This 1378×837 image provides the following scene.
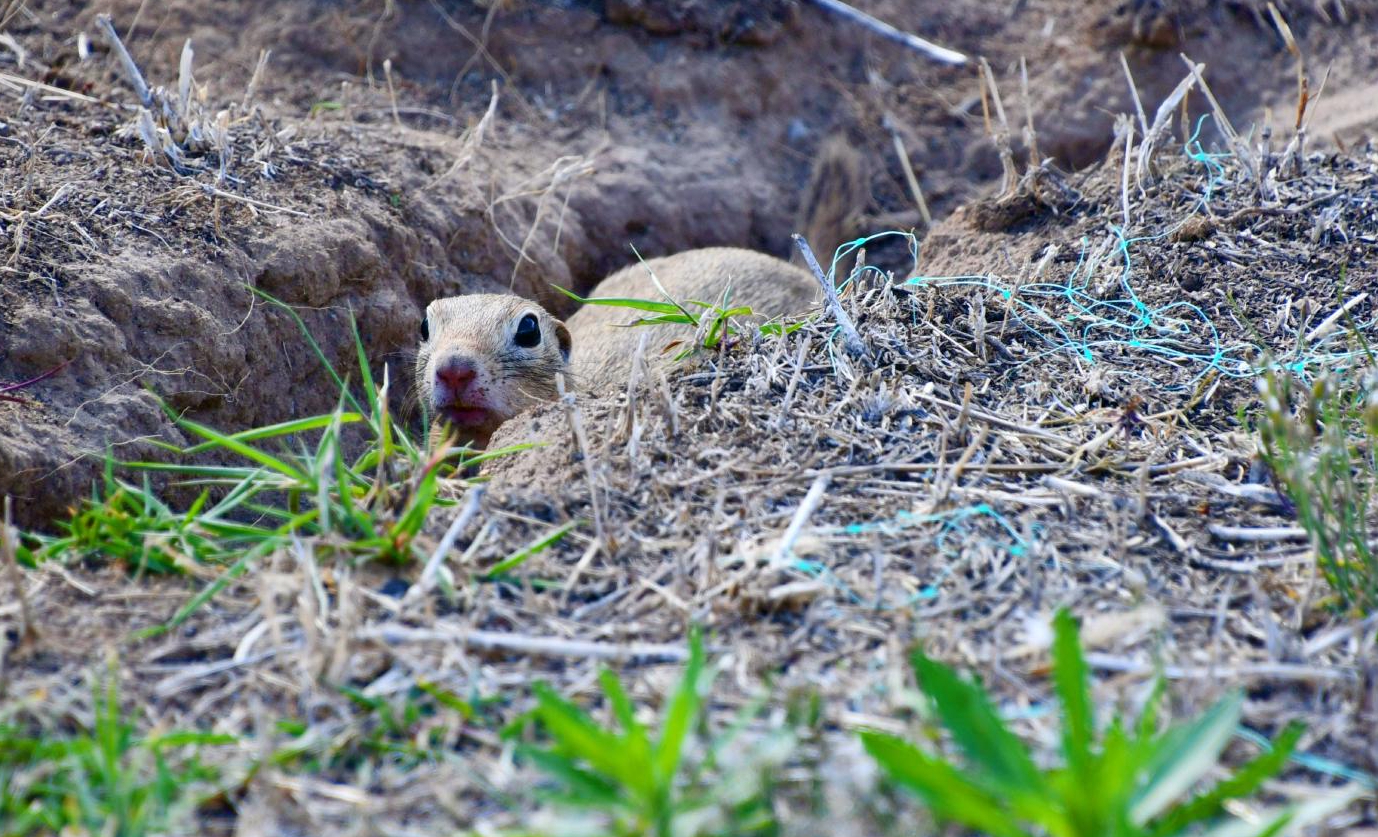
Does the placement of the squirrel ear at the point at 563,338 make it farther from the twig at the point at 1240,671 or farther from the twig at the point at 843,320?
the twig at the point at 1240,671

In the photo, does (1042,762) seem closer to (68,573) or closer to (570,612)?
(570,612)

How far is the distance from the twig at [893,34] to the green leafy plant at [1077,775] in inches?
208

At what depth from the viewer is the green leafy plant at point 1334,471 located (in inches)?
86.4

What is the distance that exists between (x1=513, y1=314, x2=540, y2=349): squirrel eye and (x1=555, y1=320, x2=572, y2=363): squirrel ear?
20cm

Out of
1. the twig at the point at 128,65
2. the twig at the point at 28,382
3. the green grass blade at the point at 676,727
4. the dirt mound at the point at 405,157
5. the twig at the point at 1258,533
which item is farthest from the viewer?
the twig at the point at 128,65

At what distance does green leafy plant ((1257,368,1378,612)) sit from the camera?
2.20 meters

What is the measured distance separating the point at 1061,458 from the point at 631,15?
4121mm

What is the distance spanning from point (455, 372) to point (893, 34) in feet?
12.1

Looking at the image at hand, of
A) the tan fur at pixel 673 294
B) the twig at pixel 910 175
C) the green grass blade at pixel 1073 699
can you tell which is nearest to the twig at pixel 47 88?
the tan fur at pixel 673 294

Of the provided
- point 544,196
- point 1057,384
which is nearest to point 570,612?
point 1057,384

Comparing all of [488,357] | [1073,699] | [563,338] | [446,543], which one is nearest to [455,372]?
[488,357]

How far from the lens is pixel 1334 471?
2594mm

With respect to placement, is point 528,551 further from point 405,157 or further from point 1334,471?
point 405,157

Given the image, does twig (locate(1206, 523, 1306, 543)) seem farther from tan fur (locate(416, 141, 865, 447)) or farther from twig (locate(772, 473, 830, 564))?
tan fur (locate(416, 141, 865, 447))
